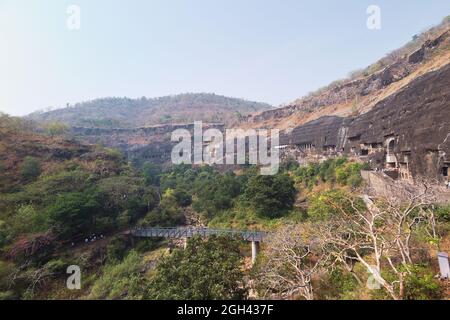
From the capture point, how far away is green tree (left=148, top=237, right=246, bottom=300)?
9.32m

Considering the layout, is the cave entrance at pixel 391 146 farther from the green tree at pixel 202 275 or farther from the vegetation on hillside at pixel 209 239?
the green tree at pixel 202 275

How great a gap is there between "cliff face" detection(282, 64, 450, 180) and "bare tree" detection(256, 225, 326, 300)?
9373 mm

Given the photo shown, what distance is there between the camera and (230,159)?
44.4 meters

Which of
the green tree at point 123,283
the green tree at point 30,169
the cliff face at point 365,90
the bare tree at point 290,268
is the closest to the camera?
the bare tree at point 290,268

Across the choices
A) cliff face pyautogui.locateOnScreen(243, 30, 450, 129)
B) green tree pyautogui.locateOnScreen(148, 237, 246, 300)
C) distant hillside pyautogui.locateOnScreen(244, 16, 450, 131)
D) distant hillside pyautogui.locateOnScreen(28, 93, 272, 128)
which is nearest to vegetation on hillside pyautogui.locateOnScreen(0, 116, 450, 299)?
green tree pyautogui.locateOnScreen(148, 237, 246, 300)

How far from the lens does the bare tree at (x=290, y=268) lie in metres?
8.25

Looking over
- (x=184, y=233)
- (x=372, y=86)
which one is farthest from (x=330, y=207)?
(x=372, y=86)

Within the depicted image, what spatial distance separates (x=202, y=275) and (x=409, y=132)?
17.1 metres

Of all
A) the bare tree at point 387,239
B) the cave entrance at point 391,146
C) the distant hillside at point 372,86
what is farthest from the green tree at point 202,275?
the distant hillside at point 372,86

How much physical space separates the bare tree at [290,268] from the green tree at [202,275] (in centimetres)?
114

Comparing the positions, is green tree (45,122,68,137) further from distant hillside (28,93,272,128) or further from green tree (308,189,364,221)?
green tree (308,189,364,221)

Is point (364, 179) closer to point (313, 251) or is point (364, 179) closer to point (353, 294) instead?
point (313, 251)
